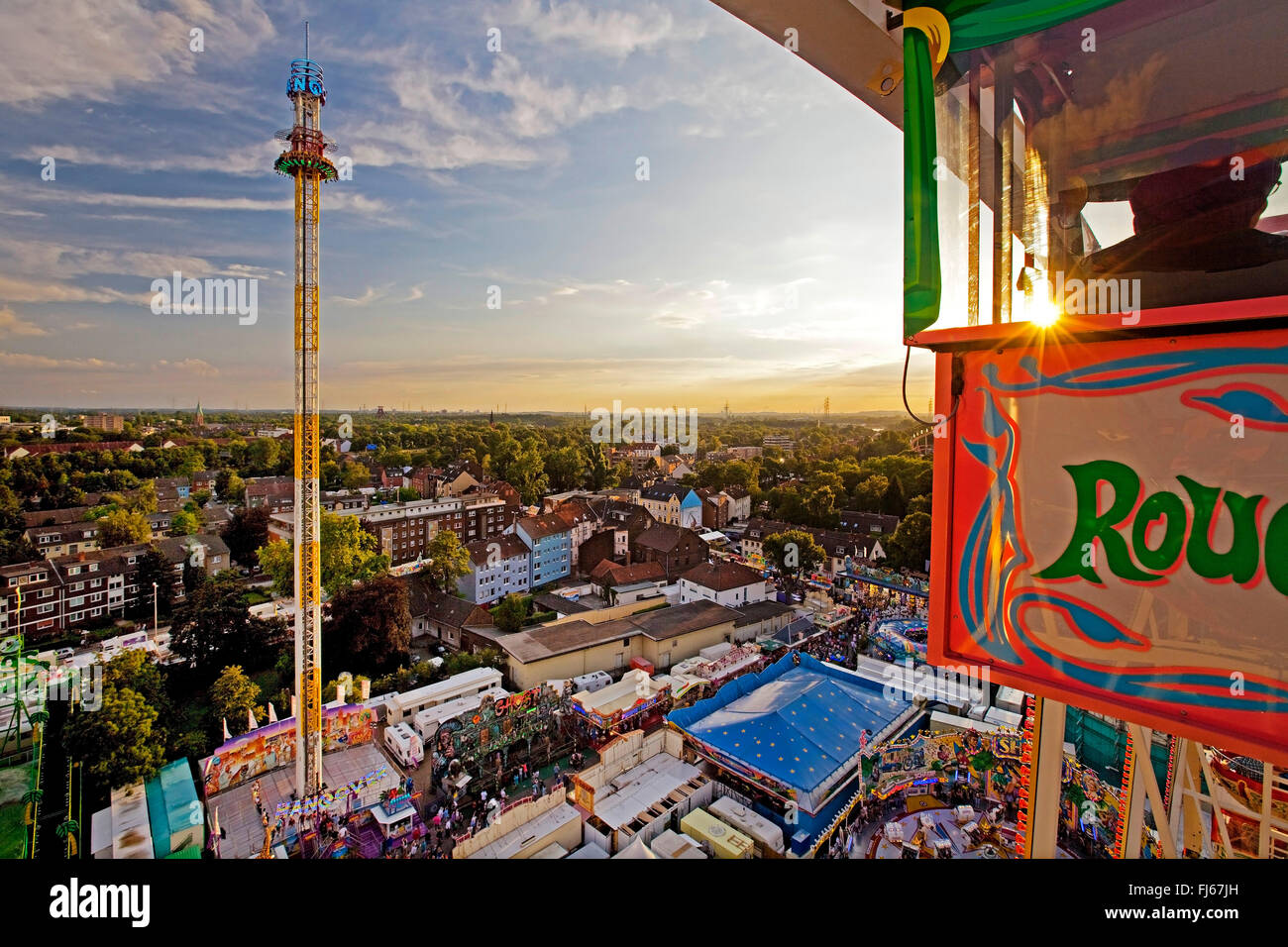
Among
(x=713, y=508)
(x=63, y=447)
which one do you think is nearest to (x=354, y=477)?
(x=63, y=447)

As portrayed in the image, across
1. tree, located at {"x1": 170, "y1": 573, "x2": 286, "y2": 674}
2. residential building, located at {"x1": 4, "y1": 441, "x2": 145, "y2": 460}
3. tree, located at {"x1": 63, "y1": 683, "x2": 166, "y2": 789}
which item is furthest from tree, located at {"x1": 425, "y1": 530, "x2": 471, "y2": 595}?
residential building, located at {"x1": 4, "y1": 441, "x2": 145, "y2": 460}

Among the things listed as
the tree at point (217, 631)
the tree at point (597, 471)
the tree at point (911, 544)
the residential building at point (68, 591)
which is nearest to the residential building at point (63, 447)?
the residential building at point (68, 591)

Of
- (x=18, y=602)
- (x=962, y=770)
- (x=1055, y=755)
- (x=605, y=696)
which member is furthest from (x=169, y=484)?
(x=1055, y=755)

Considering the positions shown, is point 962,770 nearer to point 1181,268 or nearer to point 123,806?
point 1181,268

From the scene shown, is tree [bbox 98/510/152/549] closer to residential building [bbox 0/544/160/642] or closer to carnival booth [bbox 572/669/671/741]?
residential building [bbox 0/544/160/642]

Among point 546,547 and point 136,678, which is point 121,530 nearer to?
point 136,678
